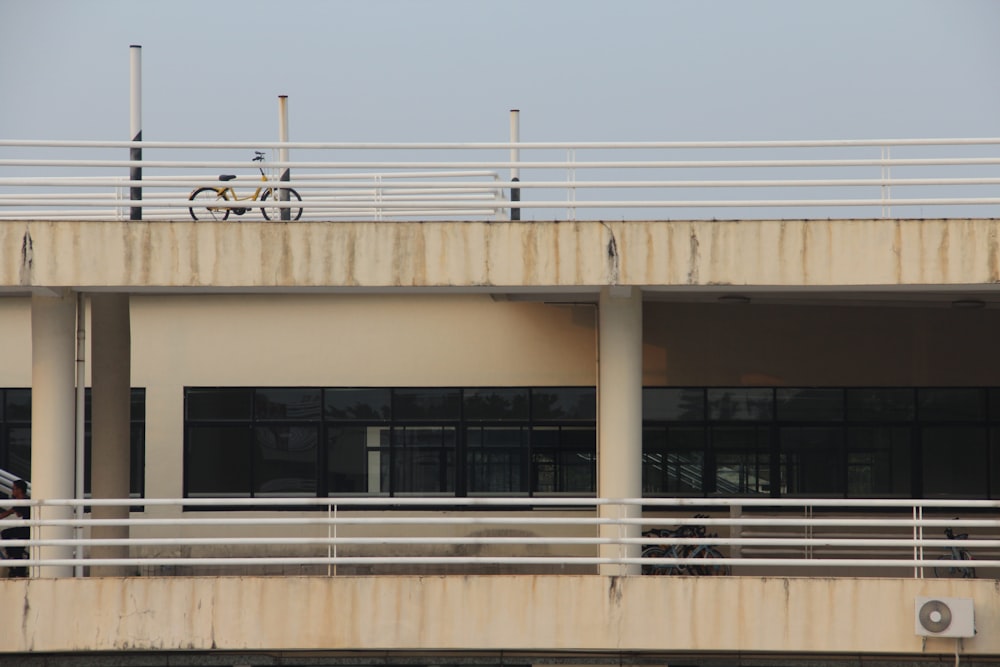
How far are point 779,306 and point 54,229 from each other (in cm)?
989

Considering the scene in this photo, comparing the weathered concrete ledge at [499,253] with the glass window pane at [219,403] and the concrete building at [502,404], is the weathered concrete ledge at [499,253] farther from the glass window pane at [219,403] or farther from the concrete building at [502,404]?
the glass window pane at [219,403]

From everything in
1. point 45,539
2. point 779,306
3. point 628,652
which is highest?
point 779,306

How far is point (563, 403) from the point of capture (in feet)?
60.6

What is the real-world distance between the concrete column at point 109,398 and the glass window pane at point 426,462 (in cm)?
464

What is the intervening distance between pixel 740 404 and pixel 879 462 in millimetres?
2115

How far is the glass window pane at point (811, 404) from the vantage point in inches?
701

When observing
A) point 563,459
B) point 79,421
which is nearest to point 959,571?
point 563,459

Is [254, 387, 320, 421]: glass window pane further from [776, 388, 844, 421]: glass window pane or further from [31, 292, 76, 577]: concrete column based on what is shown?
[776, 388, 844, 421]: glass window pane

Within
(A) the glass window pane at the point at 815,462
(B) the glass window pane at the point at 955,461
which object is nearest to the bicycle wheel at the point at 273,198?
(A) the glass window pane at the point at 815,462

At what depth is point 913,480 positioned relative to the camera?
700 inches

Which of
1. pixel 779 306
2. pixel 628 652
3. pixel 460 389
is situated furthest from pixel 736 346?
pixel 628 652

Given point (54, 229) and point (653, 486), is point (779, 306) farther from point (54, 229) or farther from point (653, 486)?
point (54, 229)

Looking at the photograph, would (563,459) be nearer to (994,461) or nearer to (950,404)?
(950,404)

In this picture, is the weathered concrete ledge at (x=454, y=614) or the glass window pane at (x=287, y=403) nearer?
the weathered concrete ledge at (x=454, y=614)
